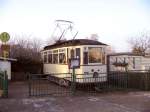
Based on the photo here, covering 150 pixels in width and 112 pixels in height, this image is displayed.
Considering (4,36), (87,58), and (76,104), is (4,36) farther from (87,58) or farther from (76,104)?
(87,58)

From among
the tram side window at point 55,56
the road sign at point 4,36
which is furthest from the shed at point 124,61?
the road sign at point 4,36

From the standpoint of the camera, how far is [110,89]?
1443cm

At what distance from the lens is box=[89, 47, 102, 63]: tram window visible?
15117 mm

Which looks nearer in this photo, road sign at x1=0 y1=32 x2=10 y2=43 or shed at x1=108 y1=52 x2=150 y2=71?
road sign at x1=0 y1=32 x2=10 y2=43

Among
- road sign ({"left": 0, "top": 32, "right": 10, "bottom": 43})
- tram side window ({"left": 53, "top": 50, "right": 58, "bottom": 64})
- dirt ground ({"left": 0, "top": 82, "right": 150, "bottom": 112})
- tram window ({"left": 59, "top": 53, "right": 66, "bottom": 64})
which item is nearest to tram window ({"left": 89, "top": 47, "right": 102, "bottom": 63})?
tram window ({"left": 59, "top": 53, "right": 66, "bottom": 64})

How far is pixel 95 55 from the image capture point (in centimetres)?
1526

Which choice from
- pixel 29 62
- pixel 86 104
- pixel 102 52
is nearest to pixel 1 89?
pixel 86 104

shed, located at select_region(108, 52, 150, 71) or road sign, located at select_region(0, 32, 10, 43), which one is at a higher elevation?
road sign, located at select_region(0, 32, 10, 43)

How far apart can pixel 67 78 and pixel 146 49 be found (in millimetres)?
26458

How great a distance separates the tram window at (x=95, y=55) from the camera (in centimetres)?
1512

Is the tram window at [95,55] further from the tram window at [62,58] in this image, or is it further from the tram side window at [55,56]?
the tram side window at [55,56]

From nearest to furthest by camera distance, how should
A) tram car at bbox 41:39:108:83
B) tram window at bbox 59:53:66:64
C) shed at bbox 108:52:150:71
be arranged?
tram car at bbox 41:39:108:83 → tram window at bbox 59:53:66:64 → shed at bbox 108:52:150:71

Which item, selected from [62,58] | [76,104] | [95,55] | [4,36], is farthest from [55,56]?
[76,104]

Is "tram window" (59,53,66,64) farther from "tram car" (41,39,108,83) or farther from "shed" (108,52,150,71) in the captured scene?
"shed" (108,52,150,71)
